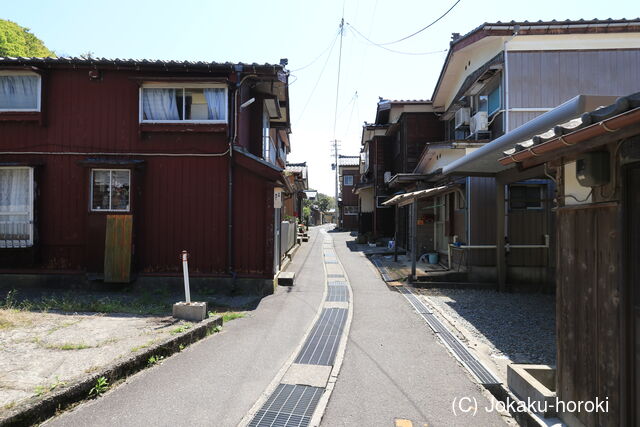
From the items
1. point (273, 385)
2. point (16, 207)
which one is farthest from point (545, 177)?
point (16, 207)

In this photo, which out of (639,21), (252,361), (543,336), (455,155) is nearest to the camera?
(252,361)

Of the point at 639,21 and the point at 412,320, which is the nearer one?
the point at 412,320

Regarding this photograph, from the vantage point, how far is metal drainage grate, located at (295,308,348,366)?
221 inches

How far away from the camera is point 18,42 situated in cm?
2842

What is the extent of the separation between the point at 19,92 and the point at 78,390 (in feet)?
32.9

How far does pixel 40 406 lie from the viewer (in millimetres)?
3588

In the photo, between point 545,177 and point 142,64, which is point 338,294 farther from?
point 142,64

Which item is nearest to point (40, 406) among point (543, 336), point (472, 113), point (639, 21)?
point (543, 336)

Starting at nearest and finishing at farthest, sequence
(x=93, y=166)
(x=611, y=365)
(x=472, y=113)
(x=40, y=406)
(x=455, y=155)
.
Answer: (x=611, y=365)
(x=40, y=406)
(x=93, y=166)
(x=455, y=155)
(x=472, y=113)

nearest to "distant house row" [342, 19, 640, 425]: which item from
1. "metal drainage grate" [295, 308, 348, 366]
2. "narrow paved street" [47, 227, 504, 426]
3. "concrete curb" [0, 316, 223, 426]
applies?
"narrow paved street" [47, 227, 504, 426]

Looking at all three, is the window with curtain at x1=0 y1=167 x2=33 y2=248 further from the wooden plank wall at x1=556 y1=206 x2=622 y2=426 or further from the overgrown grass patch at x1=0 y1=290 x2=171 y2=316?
the wooden plank wall at x1=556 y1=206 x2=622 y2=426

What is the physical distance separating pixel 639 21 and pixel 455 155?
5996 millimetres

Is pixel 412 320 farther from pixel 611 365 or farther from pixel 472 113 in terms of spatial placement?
pixel 472 113

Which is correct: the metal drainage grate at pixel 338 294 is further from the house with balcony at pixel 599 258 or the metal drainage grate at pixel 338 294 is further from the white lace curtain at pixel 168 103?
the house with balcony at pixel 599 258
